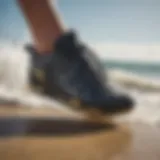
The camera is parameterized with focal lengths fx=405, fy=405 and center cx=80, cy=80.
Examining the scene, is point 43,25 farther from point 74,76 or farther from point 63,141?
point 63,141

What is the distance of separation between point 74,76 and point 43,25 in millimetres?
126

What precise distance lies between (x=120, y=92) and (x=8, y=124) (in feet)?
0.80

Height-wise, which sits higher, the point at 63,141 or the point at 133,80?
the point at 133,80

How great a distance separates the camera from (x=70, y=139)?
2.48 ft

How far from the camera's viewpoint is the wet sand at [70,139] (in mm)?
679

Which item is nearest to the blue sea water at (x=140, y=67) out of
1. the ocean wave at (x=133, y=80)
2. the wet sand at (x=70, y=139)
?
the ocean wave at (x=133, y=80)

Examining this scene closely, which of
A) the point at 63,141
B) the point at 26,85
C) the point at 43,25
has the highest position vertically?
the point at 43,25

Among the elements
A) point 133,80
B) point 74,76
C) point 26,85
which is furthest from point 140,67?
point 26,85

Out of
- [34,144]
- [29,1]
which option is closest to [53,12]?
[29,1]

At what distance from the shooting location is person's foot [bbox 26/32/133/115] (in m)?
0.85

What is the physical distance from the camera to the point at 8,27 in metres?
0.87

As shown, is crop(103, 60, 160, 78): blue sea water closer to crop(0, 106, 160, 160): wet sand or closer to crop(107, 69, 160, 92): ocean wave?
crop(107, 69, 160, 92): ocean wave

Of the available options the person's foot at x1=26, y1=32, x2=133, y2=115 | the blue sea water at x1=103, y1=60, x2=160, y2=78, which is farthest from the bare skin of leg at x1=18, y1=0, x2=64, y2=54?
the blue sea water at x1=103, y1=60, x2=160, y2=78

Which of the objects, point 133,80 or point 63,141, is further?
point 133,80
